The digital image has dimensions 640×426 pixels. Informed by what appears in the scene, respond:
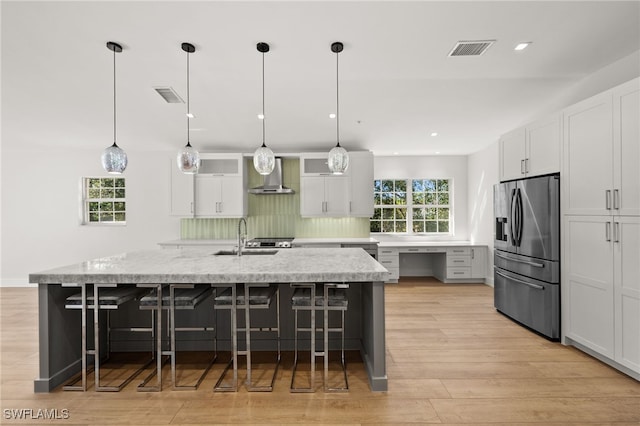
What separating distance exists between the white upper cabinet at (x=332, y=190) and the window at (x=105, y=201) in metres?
3.62

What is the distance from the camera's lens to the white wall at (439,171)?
688cm

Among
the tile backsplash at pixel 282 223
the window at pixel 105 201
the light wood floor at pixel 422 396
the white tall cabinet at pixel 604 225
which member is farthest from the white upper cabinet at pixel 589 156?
the window at pixel 105 201

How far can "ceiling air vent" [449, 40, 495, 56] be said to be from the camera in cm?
273

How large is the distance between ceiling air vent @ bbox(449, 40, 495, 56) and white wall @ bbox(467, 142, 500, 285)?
11.0 feet

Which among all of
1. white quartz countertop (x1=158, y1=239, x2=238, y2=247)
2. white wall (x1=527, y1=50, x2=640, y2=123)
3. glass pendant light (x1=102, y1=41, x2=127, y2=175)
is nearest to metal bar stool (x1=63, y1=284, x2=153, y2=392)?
glass pendant light (x1=102, y1=41, x2=127, y2=175)

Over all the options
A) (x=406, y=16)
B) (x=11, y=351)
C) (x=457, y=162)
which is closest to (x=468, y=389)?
(x=406, y=16)

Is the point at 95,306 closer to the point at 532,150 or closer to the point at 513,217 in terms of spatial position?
the point at 513,217

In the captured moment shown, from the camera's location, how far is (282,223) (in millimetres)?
6230

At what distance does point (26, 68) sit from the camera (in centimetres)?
319

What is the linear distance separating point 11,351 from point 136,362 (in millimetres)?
1362

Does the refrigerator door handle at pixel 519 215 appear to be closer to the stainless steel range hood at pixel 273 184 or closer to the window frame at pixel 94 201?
the stainless steel range hood at pixel 273 184

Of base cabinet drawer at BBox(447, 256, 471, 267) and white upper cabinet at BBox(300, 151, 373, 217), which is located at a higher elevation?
white upper cabinet at BBox(300, 151, 373, 217)

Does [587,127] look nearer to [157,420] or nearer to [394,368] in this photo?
[394,368]

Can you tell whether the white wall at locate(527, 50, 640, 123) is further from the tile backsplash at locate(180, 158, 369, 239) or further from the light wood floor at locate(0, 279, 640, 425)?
the tile backsplash at locate(180, 158, 369, 239)
